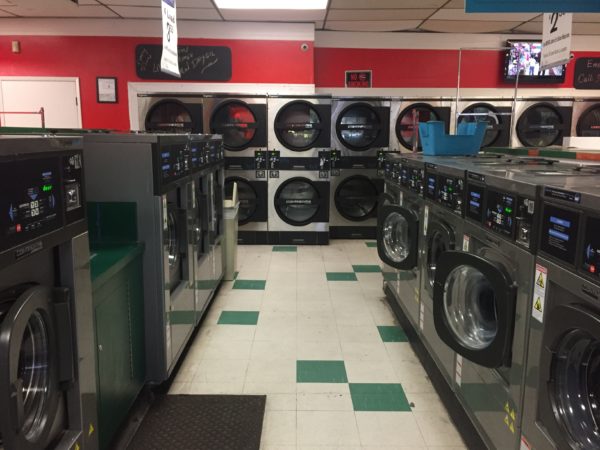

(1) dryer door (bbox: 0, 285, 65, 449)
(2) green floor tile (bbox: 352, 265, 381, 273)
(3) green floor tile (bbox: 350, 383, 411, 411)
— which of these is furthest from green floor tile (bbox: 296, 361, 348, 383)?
(2) green floor tile (bbox: 352, 265, 381, 273)

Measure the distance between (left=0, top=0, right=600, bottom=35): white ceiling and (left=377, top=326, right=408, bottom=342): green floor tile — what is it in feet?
12.1

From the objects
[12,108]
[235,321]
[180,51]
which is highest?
[180,51]

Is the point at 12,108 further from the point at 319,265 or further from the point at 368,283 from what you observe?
the point at 368,283

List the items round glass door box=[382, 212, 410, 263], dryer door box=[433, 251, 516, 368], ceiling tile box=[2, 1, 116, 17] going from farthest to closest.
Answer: ceiling tile box=[2, 1, 116, 17] < round glass door box=[382, 212, 410, 263] < dryer door box=[433, 251, 516, 368]

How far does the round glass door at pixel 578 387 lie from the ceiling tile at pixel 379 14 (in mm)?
5146

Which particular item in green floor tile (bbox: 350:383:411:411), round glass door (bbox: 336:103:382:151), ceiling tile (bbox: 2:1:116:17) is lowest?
green floor tile (bbox: 350:383:411:411)

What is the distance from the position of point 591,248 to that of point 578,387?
43cm

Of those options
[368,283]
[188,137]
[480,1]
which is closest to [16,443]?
[188,137]

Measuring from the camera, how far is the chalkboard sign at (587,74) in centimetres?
685

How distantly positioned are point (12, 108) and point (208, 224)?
4.31 meters

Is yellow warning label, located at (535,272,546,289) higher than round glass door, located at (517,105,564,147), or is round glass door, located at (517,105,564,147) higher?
round glass door, located at (517,105,564,147)

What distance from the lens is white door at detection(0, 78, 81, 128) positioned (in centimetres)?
628

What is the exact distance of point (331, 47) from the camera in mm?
6758

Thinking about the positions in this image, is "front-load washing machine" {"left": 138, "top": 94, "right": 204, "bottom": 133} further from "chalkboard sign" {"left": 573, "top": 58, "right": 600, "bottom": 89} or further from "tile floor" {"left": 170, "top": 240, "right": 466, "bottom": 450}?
"chalkboard sign" {"left": 573, "top": 58, "right": 600, "bottom": 89}
